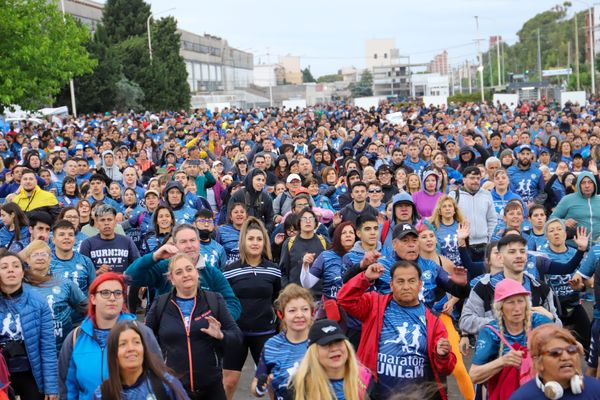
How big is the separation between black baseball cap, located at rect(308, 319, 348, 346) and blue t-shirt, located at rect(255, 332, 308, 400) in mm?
619

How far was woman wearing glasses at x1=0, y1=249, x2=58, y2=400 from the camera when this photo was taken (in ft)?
21.1

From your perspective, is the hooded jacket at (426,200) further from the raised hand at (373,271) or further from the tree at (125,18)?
the tree at (125,18)

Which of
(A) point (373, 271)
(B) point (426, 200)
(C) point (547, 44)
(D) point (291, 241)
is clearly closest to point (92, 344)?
(A) point (373, 271)

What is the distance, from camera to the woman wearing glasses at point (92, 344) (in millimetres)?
5320

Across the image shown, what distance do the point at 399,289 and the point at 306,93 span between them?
128531 millimetres

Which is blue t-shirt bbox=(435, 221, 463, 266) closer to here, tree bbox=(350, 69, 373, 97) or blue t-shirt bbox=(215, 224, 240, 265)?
blue t-shirt bbox=(215, 224, 240, 265)

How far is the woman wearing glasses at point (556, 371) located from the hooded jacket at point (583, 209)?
6.91 metres

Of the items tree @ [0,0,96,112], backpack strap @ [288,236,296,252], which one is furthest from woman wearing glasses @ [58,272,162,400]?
tree @ [0,0,96,112]

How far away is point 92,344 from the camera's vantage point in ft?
17.7

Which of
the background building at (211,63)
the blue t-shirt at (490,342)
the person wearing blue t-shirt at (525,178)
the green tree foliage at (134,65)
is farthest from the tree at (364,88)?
the blue t-shirt at (490,342)

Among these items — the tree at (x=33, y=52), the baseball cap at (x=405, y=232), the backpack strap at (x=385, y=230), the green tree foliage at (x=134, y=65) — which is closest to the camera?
the baseball cap at (x=405, y=232)

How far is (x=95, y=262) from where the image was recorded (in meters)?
9.19

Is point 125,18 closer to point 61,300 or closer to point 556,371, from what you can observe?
point 61,300

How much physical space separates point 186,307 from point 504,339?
82.6 inches
